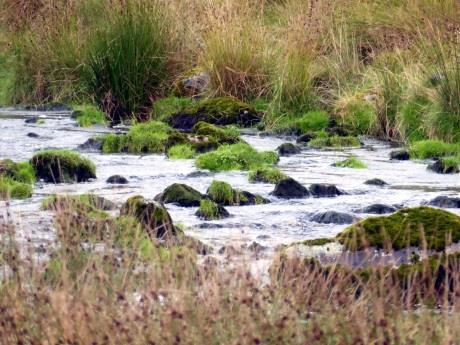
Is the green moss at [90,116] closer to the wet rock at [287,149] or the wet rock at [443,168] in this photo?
the wet rock at [287,149]

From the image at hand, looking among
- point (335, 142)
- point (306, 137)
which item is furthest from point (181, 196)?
point (306, 137)

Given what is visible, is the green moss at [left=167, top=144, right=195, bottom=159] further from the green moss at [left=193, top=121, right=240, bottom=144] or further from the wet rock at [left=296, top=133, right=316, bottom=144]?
the wet rock at [left=296, top=133, right=316, bottom=144]

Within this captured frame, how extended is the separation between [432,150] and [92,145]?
4293 mm

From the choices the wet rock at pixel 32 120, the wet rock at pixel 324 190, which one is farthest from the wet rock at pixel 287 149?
the wet rock at pixel 32 120

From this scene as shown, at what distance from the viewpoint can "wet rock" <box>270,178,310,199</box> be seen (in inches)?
406

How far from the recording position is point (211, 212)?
9.20m

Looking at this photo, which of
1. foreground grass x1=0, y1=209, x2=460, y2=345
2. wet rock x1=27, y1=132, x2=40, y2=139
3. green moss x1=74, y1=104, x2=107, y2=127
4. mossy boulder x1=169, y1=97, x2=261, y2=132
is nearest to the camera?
foreground grass x1=0, y1=209, x2=460, y2=345

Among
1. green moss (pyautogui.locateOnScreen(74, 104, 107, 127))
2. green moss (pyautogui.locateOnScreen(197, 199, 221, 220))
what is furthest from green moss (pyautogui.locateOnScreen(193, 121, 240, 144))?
green moss (pyautogui.locateOnScreen(197, 199, 221, 220))

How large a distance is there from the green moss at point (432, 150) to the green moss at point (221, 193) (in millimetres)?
3797

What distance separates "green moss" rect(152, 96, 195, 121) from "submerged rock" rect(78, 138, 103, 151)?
2642 mm

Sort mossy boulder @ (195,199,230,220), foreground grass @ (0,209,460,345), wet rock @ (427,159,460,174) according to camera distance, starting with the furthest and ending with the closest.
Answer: wet rock @ (427,159,460,174)
mossy boulder @ (195,199,230,220)
foreground grass @ (0,209,460,345)

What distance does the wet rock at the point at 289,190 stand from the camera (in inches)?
406

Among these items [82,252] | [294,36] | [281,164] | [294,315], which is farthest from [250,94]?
[294,315]

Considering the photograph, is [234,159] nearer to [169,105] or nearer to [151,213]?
[151,213]
